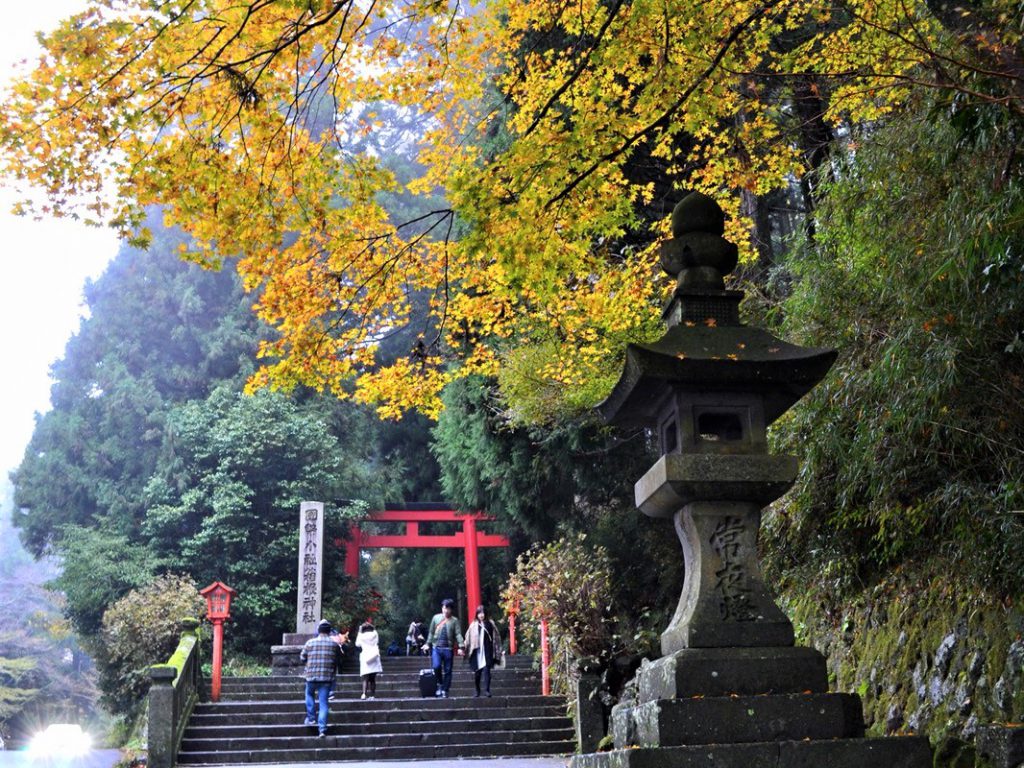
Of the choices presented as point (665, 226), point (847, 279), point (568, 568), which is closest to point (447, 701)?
point (568, 568)

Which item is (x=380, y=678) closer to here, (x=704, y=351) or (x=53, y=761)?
(x=53, y=761)

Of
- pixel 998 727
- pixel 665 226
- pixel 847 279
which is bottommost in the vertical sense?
pixel 998 727

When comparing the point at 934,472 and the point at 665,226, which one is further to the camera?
the point at 665,226

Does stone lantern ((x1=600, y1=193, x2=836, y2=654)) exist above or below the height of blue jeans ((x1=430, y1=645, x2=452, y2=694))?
above

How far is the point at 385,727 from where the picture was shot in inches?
522

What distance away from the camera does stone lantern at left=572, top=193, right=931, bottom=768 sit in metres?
4.78

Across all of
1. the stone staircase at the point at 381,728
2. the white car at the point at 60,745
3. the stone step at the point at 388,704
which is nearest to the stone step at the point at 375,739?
the stone staircase at the point at 381,728

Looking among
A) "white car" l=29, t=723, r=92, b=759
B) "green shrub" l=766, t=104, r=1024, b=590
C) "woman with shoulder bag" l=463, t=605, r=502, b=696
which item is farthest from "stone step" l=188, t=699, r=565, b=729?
"green shrub" l=766, t=104, r=1024, b=590

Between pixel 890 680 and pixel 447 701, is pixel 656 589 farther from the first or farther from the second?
pixel 890 680

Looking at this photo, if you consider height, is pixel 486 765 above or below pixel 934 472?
below

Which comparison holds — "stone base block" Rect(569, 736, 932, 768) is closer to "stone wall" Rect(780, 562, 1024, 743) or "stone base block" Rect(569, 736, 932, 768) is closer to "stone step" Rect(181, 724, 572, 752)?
"stone wall" Rect(780, 562, 1024, 743)

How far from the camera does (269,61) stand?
5.05m

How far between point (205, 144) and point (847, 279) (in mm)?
4451

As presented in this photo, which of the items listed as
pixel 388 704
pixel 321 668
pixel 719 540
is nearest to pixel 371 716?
pixel 388 704
